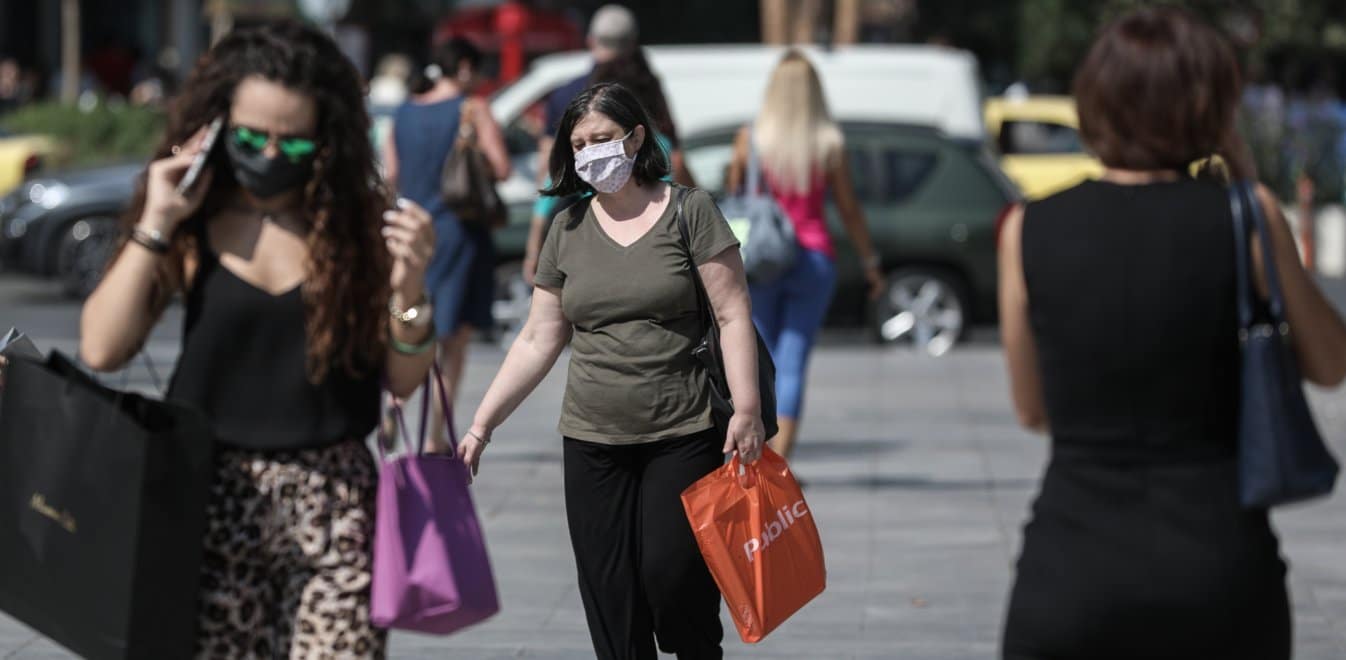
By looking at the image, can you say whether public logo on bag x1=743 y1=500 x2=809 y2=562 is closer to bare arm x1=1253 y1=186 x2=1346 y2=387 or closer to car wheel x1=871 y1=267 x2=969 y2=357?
bare arm x1=1253 y1=186 x2=1346 y2=387

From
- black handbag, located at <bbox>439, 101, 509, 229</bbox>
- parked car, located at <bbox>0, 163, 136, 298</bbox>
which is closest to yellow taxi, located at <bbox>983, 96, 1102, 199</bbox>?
parked car, located at <bbox>0, 163, 136, 298</bbox>

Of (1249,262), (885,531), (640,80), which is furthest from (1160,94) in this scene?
(885,531)

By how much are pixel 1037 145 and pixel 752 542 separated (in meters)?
14.8

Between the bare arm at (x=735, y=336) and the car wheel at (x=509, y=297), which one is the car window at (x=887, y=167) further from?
the bare arm at (x=735, y=336)

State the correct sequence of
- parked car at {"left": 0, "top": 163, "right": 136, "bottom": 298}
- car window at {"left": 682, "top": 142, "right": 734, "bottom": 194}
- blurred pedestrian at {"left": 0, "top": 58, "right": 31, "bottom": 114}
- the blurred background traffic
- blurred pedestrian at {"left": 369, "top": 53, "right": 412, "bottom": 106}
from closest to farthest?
car window at {"left": 682, "top": 142, "right": 734, "bottom": 194}
the blurred background traffic
parked car at {"left": 0, "top": 163, "right": 136, "bottom": 298}
blurred pedestrian at {"left": 369, "top": 53, "right": 412, "bottom": 106}
blurred pedestrian at {"left": 0, "top": 58, "right": 31, "bottom": 114}

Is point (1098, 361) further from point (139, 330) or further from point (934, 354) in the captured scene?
point (934, 354)

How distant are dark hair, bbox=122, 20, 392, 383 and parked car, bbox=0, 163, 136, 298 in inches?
528

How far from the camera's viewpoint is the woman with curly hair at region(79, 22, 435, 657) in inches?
147

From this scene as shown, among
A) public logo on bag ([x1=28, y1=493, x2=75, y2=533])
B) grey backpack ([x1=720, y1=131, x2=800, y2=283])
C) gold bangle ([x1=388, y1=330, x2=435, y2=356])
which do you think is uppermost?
gold bangle ([x1=388, y1=330, x2=435, y2=356])

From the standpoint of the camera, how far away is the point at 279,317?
12.5 ft

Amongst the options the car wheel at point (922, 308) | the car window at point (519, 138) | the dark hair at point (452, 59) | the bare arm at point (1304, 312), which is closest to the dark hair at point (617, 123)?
the bare arm at point (1304, 312)

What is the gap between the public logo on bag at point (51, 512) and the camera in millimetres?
3494

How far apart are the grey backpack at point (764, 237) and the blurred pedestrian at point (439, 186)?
143cm

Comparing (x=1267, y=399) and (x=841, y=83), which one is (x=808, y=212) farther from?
(x=841, y=83)
